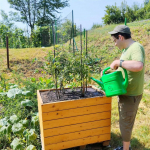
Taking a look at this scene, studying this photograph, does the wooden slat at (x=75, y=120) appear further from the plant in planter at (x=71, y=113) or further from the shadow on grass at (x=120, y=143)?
the shadow on grass at (x=120, y=143)

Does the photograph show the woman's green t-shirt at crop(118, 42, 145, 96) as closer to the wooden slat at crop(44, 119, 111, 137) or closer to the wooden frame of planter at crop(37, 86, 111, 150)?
the wooden frame of planter at crop(37, 86, 111, 150)

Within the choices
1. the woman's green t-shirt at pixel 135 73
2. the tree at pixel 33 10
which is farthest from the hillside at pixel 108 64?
the tree at pixel 33 10

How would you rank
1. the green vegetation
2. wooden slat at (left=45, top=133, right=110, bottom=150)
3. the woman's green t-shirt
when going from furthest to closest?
the green vegetation < wooden slat at (left=45, top=133, right=110, bottom=150) < the woman's green t-shirt

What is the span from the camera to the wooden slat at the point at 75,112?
6.12 ft

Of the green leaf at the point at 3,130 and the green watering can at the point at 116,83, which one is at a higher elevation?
A: the green watering can at the point at 116,83

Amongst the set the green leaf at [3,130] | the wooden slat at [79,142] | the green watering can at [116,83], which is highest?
the green watering can at [116,83]

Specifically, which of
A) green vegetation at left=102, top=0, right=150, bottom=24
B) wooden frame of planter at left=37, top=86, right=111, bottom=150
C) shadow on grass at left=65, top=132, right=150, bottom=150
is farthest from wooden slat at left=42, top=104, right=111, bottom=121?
green vegetation at left=102, top=0, right=150, bottom=24

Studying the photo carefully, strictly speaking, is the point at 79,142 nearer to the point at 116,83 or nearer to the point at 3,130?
the point at 116,83

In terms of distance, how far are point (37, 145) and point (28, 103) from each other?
0.68 metres

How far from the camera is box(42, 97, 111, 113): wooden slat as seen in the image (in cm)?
185

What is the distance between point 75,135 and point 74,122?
168 mm

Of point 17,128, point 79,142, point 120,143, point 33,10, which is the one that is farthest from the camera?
point 33,10

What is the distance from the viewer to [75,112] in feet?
6.39

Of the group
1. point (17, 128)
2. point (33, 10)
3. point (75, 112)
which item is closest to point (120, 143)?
point (75, 112)
